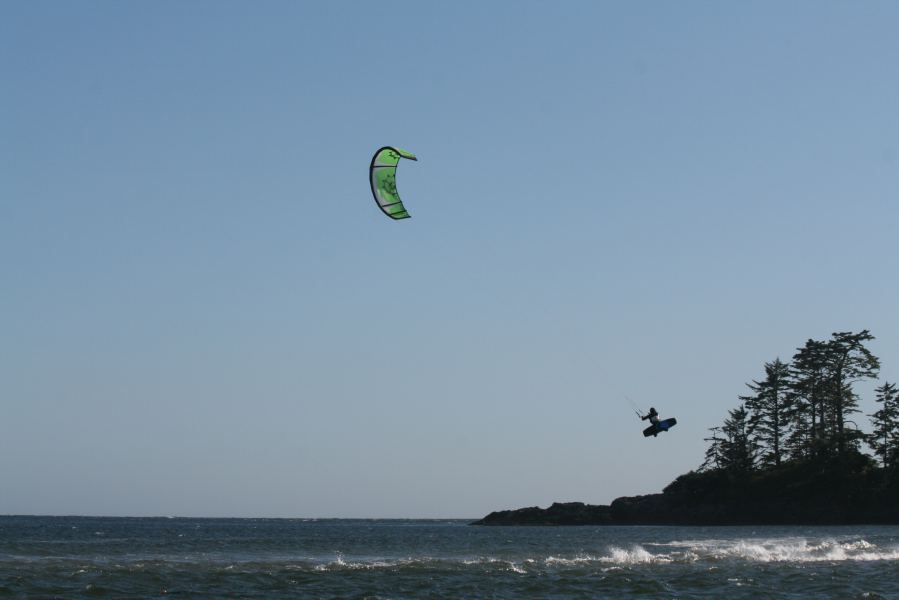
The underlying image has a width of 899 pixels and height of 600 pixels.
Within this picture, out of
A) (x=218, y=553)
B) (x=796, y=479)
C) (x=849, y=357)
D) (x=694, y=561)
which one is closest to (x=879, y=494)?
(x=796, y=479)

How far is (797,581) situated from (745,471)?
163 feet

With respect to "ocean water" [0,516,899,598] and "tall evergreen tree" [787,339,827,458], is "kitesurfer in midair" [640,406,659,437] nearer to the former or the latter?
"ocean water" [0,516,899,598]

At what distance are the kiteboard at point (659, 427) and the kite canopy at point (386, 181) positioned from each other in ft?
25.4

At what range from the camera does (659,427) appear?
26.2 metres

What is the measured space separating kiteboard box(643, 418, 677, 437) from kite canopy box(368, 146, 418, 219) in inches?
305

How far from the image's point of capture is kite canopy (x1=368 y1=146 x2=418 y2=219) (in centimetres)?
2717

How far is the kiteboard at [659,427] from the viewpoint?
85.4ft

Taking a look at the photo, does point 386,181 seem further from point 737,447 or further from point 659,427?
point 737,447

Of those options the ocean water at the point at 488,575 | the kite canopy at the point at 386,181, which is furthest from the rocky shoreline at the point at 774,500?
the kite canopy at the point at 386,181

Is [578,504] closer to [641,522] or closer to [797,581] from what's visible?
[641,522]

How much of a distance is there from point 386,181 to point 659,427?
360 inches

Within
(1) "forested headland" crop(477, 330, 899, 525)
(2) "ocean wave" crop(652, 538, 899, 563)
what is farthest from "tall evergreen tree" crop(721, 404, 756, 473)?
(2) "ocean wave" crop(652, 538, 899, 563)

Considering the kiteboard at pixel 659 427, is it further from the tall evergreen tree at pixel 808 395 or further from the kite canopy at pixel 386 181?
the tall evergreen tree at pixel 808 395

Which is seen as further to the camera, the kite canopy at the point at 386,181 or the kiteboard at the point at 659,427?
the kite canopy at the point at 386,181
